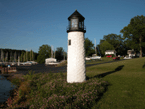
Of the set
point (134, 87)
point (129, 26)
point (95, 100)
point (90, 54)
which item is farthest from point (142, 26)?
point (95, 100)

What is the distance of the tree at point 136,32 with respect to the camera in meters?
53.1

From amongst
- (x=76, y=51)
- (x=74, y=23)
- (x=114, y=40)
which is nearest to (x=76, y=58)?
(x=76, y=51)

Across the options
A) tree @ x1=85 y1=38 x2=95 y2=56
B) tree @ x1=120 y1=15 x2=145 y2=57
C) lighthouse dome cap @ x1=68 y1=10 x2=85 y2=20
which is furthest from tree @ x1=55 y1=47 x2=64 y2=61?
lighthouse dome cap @ x1=68 y1=10 x2=85 y2=20

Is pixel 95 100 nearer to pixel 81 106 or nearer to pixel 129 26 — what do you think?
pixel 81 106

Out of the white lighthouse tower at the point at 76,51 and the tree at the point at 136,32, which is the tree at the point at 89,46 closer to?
the tree at the point at 136,32

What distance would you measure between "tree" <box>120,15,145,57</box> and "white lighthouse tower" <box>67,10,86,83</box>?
50.1 meters

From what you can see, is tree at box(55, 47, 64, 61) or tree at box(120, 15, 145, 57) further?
tree at box(55, 47, 64, 61)

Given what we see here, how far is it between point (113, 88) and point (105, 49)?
81310mm

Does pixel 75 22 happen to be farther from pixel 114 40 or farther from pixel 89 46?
pixel 114 40

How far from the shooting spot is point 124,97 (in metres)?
9.04

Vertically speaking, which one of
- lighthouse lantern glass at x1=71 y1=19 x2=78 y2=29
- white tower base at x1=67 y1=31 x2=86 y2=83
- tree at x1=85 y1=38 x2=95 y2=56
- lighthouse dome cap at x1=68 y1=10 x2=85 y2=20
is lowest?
white tower base at x1=67 y1=31 x2=86 y2=83

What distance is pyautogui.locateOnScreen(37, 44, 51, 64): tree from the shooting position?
8812cm

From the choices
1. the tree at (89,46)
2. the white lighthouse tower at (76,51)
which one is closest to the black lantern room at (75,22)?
the white lighthouse tower at (76,51)

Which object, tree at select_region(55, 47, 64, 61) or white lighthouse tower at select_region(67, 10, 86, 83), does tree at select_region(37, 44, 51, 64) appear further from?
white lighthouse tower at select_region(67, 10, 86, 83)
